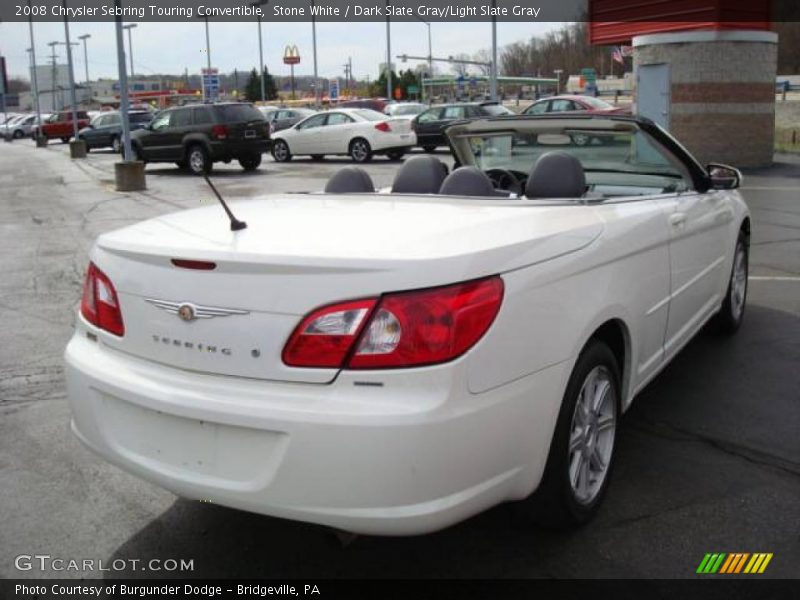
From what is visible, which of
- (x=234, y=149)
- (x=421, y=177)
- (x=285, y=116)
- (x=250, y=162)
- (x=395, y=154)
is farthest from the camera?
(x=285, y=116)

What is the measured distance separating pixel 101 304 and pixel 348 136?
2194 cm

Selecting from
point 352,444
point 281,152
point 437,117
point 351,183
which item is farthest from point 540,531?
point 281,152

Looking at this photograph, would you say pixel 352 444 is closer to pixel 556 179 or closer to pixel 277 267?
pixel 277 267

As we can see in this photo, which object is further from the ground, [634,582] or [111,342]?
[111,342]

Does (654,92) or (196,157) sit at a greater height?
(654,92)

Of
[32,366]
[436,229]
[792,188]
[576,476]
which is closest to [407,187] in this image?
[436,229]

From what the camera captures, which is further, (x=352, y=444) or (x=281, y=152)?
(x=281, y=152)

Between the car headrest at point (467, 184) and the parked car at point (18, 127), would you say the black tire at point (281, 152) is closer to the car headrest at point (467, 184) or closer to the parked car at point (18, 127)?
the car headrest at point (467, 184)

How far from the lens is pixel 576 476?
3123mm

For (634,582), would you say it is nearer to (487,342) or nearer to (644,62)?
(487,342)

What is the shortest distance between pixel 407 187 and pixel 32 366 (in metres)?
2.91

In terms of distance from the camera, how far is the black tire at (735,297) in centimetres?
550

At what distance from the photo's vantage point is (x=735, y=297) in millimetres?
5676

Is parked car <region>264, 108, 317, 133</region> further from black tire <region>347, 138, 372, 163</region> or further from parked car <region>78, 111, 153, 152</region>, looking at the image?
black tire <region>347, 138, 372, 163</region>
